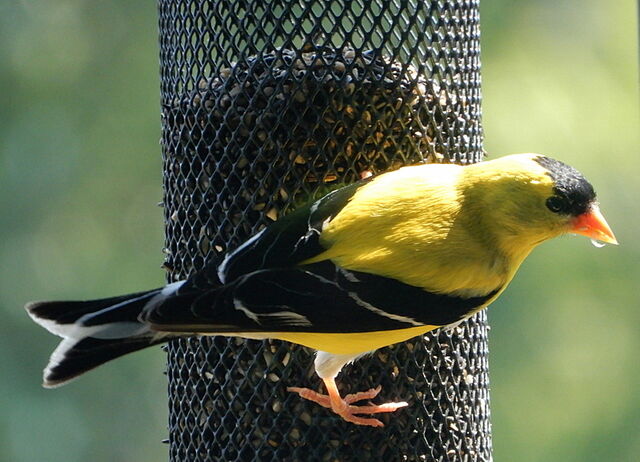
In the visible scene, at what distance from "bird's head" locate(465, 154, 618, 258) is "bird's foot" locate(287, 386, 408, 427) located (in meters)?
0.63

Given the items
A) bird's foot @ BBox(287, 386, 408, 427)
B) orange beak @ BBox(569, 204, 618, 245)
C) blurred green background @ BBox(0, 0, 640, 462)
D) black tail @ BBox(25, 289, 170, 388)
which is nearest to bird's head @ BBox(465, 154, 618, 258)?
orange beak @ BBox(569, 204, 618, 245)

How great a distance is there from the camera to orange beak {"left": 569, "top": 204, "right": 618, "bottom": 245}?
9.43 feet

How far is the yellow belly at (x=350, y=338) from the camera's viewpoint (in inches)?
110

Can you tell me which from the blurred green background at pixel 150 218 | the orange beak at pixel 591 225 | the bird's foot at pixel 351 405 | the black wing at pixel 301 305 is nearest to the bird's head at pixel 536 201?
the orange beak at pixel 591 225

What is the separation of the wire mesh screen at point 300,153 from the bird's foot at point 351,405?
0.06 metres

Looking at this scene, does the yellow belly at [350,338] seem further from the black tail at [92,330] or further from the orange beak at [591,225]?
the orange beak at [591,225]

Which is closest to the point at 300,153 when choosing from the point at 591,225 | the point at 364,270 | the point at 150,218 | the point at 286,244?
the point at 286,244

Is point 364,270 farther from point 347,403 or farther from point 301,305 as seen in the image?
point 347,403

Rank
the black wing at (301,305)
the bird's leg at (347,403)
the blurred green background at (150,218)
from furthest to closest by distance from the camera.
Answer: the blurred green background at (150,218), the bird's leg at (347,403), the black wing at (301,305)

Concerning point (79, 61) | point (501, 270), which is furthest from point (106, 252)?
point (501, 270)

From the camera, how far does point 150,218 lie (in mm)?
9094

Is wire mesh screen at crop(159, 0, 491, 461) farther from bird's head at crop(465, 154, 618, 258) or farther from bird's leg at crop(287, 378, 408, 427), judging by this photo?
bird's head at crop(465, 154, 618, 258)

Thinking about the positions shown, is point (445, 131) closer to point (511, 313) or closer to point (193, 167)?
point (193, 167)

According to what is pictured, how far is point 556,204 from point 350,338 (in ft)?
2.19
